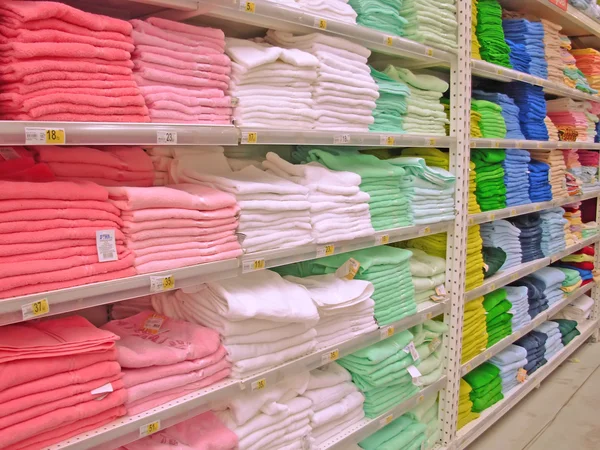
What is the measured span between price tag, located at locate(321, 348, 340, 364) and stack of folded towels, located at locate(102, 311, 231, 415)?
40 centimetres

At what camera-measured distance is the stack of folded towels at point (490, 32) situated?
274 centimetres

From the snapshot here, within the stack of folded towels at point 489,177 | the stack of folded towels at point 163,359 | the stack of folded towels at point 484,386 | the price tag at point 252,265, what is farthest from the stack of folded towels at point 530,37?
the stack of folded towels at point 163,359

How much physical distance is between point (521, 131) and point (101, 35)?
273 centimetres

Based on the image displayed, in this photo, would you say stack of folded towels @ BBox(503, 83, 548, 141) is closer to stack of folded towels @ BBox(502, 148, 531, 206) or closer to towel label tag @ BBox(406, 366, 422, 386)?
stack of folded towels @ BBox(502, 148, 531, 206)

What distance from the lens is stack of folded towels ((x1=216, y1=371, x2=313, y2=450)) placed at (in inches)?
64.1

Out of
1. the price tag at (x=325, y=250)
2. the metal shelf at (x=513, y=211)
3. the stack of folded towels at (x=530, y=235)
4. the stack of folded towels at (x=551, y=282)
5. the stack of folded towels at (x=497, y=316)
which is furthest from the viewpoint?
the stack of folded towels at (x=551, y=282)

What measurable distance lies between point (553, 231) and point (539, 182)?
483 mm

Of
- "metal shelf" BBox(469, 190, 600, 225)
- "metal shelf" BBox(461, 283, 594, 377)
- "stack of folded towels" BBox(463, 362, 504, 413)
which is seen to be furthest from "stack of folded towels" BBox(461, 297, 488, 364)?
"metal shelf" BBox(469, 190, 600, 225)

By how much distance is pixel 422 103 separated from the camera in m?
2.36

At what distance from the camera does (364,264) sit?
2115 mm

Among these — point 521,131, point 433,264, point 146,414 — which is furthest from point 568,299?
point 146,414

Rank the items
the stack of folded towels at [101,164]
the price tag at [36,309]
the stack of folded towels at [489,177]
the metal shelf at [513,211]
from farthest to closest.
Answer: the stack of folded towels at [489,177] → the metal shelf at [513,211] → the stack of folded towels at [101,164] → the price tag at [36,309]

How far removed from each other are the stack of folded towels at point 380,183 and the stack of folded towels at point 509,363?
4.70 ft

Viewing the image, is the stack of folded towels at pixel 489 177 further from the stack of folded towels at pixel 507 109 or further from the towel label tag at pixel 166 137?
the towel label tag at pixel 166 137
